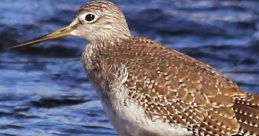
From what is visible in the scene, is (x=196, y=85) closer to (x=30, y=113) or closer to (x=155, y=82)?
(x=155, y=82)

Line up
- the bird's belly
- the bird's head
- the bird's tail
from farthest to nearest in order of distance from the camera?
the bird's head < the bird's belly < the bird's tail

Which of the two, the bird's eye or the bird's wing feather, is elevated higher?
the bird's eye

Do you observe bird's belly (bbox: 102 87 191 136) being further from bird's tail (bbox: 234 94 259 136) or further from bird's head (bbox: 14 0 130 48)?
bird's head (bbox: 14 0 130 48)

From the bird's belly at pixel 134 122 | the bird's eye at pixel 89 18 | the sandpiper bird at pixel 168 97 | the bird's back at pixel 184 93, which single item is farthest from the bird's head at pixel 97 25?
the bird's belly at pixel 134 122

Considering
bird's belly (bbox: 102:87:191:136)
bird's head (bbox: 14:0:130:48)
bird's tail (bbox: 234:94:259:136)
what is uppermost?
bird's head (bbox: 14:0:130:48)

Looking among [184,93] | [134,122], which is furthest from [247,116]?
[134,122]

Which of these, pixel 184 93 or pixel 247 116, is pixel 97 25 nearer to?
pixel 184 93

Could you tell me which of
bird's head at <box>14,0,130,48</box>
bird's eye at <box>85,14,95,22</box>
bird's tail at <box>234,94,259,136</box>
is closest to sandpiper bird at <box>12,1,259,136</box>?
bird's tail at <box>234,94,259,136</box>

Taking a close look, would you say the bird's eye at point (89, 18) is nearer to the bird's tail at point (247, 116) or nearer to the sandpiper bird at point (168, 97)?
the sandpiper bird at point (168, 97)
